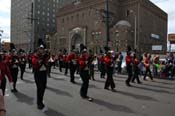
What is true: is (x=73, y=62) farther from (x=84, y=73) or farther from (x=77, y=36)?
(x=77, y=36)

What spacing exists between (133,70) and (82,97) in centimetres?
596

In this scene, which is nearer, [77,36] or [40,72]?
[40,72]

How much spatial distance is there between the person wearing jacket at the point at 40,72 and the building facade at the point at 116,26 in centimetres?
6366

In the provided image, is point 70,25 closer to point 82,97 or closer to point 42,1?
point 42,1

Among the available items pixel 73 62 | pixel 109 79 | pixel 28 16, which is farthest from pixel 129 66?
pixel 28 16

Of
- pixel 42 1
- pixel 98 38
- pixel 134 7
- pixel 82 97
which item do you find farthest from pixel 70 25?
pixel 82 97

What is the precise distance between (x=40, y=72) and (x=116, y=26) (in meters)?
70.8

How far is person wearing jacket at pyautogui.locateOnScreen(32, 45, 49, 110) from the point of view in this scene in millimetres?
8469

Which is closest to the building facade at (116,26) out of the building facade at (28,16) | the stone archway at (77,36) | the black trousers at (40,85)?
the stone archway at (77,36)

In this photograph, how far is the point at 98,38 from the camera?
84688mm

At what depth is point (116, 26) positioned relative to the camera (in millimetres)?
78188

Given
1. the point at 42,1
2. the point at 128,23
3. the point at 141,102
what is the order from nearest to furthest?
the point at 141,102
the point at 128,23
the point at 42,1

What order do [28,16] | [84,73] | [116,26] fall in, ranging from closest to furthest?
[84,73]
[116,26]
[28,16]

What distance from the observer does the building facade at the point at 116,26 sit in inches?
3071
